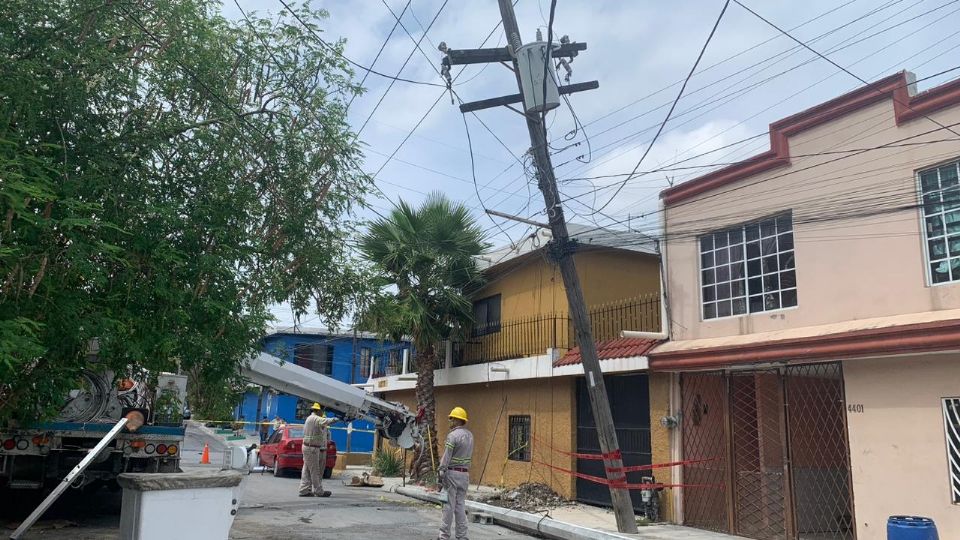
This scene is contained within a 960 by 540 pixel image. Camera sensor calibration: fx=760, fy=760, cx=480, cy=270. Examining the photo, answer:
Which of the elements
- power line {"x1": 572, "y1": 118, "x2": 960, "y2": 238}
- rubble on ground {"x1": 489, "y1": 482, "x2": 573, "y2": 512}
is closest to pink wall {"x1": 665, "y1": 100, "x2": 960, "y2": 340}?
power line {"x1": 572, "y1": 118, "x2": 960, "y2": 238}

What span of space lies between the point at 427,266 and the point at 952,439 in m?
11.1

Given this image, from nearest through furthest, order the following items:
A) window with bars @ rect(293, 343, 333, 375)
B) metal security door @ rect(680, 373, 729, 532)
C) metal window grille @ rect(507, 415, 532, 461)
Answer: metal security door @ rect(680, 373, 729, 532) < metal window grille @ rect(507, 415, 532, 461) < window with bars @ rect(293, 343, 333, 375)

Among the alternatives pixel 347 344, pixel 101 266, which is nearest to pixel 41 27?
pixel 101 266

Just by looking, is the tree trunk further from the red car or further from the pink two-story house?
the pink two-story house

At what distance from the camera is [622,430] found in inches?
560

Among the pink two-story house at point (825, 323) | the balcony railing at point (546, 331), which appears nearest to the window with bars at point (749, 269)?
the pink two-story house at point (825, 323)

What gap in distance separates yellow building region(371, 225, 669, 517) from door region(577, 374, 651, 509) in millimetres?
20

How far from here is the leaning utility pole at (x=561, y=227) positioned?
10.8m

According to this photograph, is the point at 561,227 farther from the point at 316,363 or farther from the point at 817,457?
the point at 316,363

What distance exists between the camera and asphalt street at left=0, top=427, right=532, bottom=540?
384 inches

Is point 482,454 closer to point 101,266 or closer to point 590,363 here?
point 590,363

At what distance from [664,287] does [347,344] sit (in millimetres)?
28421

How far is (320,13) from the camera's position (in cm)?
873

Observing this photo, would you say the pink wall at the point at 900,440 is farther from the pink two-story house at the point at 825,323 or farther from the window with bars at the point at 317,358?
the window with bars at the point at 317,358
